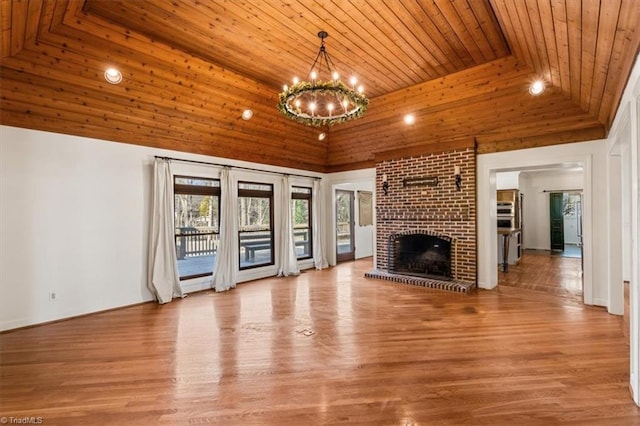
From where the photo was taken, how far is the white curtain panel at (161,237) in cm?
499

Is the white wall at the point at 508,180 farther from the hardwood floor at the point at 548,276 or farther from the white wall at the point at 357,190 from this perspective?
the white wall at the point at 357,190

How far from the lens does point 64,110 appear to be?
13.0ft

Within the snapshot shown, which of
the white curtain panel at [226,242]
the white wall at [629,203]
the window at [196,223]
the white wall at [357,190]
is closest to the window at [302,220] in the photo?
the white wall at [357,190]

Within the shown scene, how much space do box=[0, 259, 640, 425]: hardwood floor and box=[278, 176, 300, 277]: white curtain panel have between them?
230 centimetres

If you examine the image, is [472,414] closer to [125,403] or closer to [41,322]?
[125,403]

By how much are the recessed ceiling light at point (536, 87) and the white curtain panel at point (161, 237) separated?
18.6ft

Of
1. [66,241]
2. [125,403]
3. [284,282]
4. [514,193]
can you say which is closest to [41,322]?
[66,241]

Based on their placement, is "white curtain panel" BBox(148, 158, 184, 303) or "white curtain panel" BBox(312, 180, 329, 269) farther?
"white curtain panel" BBox(312, 180, 329, 269)

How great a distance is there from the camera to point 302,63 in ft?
13.7

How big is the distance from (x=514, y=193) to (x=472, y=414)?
8.19 m

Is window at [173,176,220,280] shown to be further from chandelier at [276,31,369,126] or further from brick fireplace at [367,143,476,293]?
brick fireplace at [367,143,476,293]

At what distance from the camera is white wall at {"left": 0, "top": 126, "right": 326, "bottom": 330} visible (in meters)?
3.84

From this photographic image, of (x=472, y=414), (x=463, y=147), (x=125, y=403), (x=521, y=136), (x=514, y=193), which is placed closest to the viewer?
(x=472, y=414)

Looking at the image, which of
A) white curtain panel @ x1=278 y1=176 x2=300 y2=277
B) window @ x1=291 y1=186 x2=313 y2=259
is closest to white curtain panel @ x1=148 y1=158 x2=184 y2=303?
white curtain panel @ x1=278 y1=176 x2=300 y2=277
